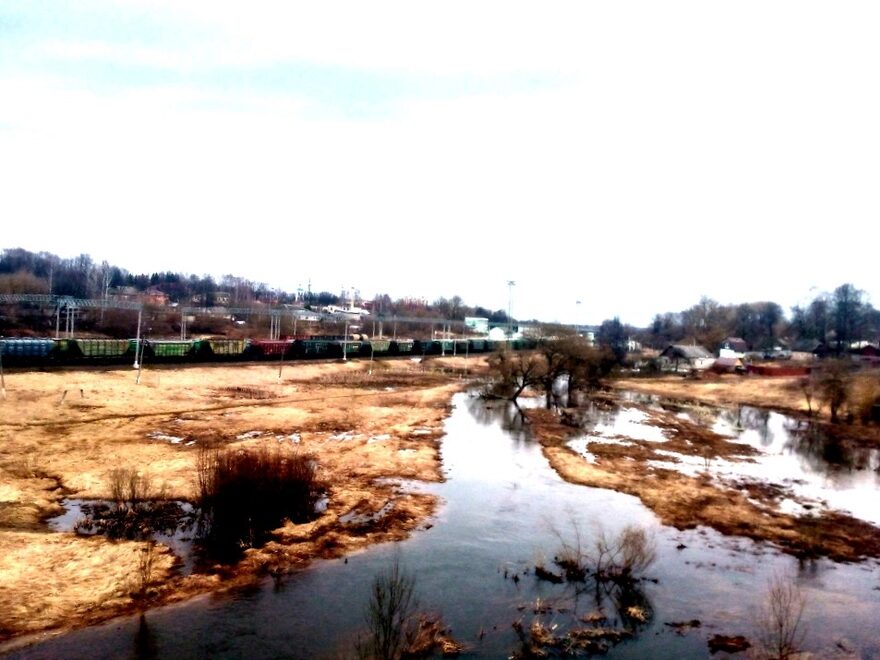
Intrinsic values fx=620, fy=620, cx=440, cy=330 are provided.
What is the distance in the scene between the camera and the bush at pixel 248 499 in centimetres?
1545

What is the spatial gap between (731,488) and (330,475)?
47.4ft

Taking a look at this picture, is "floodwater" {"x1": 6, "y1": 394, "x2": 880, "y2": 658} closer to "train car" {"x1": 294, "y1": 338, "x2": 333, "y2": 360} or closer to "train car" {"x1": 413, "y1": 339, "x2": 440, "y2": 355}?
"train car" {"x1": 294, "y1": 338, "x2": 333, "y2": 360}

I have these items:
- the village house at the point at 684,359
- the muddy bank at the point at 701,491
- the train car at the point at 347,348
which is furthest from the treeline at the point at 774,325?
the muddy bank at the point at 701,491

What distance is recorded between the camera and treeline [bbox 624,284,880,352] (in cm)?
9579

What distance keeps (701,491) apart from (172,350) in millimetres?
43866

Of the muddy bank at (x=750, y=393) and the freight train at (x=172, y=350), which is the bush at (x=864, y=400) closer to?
the muddy bank at (x=750, y=393)

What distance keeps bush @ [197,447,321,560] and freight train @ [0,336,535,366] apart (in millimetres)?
30051

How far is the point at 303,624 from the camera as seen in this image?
11492 mm

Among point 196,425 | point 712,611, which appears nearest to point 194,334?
point 196,425

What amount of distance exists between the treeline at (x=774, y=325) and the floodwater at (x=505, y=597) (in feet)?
253

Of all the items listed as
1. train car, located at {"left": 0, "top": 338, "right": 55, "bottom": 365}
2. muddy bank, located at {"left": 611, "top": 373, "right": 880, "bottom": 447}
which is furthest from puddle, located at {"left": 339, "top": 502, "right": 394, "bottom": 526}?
train car, located at {"left": 0, "top": 338, "right": 55, "bottom": 365}

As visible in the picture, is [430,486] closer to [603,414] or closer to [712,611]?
[712,611]

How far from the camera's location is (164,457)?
72.1 ft

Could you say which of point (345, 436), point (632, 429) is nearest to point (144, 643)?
point (345, 436)
